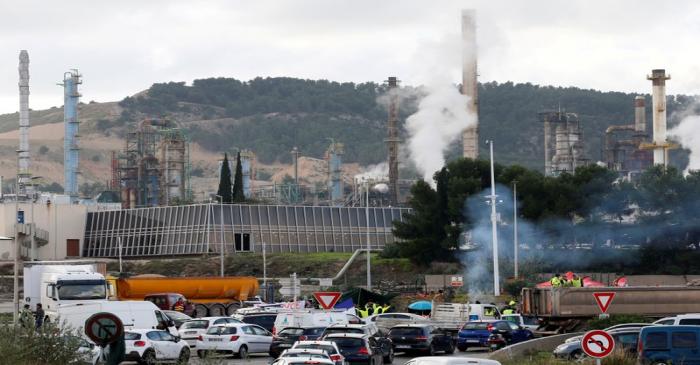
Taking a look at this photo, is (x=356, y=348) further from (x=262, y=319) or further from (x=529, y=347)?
(x=262, y=319)

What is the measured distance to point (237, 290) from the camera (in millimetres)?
74312

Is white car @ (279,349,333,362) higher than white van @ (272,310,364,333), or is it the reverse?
white car @ (279,349,333,362)

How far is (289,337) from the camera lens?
1711 inches

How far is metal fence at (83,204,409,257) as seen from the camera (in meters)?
121

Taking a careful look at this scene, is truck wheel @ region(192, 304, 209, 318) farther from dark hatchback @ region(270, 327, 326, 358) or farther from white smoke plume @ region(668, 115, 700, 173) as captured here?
white smoke plume @ region(668, 115, 700, 173)

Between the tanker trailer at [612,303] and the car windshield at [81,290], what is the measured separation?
698 inches

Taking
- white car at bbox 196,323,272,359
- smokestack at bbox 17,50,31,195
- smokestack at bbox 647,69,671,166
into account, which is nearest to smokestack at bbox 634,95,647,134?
smokestack at bbox 647,69,671,166

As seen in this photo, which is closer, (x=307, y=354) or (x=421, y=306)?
(x=307, y=354)

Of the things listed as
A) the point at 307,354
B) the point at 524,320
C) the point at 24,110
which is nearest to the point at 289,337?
the point at 307,354

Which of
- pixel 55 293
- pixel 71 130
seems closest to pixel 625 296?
pixel 55 293

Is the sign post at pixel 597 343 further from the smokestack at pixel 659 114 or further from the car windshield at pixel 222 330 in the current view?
the smokestack at pixel 659 114

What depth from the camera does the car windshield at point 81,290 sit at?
178 feet

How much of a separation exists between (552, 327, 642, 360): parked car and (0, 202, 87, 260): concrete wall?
281ft

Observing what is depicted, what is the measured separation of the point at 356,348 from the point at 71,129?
373ft
